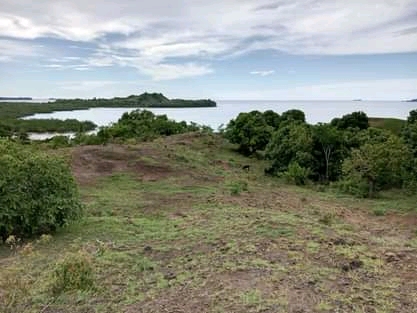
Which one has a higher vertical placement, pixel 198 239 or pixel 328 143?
pixel 328 143

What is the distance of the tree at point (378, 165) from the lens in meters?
17.0

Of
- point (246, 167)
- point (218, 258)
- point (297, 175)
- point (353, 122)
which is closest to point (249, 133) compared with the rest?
point (246, 167)

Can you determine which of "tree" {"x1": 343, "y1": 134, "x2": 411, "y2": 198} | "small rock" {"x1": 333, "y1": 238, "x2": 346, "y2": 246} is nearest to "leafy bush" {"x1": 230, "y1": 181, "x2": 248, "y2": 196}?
"tree" {"x1": 343, "y1": 134, "x2": 411, "y2": 198}

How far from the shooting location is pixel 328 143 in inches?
862

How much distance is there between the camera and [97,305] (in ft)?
18.4

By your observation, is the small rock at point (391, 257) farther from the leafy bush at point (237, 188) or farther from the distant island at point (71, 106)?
the distant island at point (71, 106)

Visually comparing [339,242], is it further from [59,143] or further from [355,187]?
[59,143]

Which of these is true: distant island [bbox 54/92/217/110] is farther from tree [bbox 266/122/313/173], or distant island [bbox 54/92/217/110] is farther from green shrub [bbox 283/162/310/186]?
green shrub [bbox 283/162/310/186]

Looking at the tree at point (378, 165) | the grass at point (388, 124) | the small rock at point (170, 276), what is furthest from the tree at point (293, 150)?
the small rock at point (170, 276)

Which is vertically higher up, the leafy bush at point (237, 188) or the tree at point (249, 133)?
the tree at point (249, 133)

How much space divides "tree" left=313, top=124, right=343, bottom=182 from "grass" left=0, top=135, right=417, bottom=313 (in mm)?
8003

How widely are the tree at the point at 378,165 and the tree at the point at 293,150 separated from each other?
370cm

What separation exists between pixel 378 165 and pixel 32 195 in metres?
12.5

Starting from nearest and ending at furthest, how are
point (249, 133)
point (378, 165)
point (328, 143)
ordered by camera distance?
point (378, 165) < point (328, 143) < point (249, 133)
